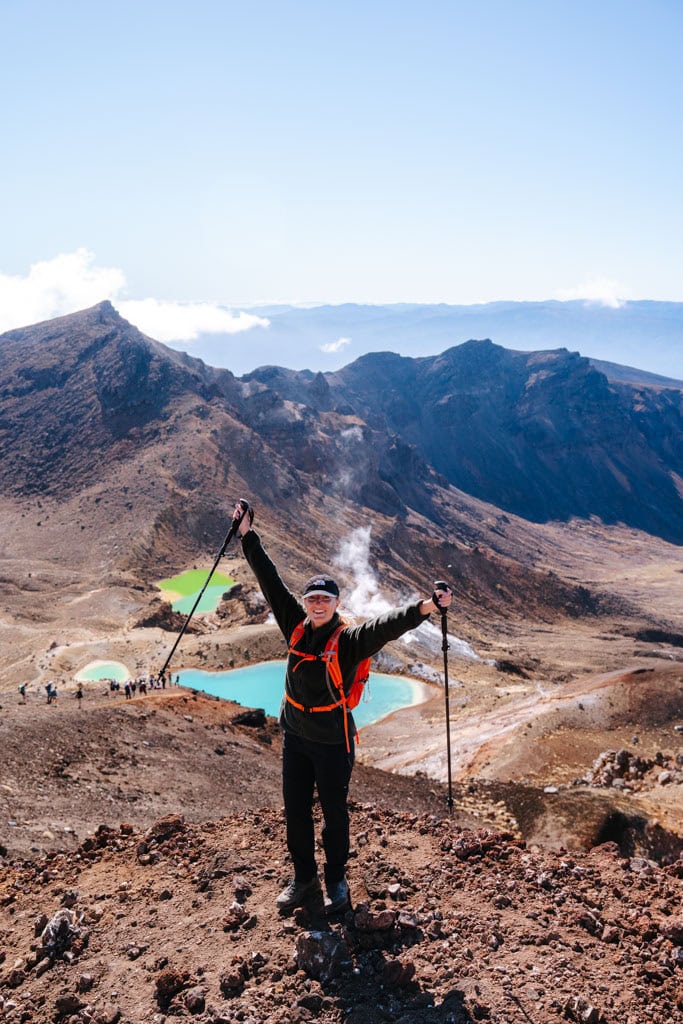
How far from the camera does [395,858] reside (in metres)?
6.64

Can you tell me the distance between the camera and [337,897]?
205 inches

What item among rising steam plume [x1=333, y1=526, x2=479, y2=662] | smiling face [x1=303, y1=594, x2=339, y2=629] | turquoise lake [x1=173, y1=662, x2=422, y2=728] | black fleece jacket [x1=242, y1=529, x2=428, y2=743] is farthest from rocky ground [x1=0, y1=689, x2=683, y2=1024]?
rising steam plume [x1=333, y1=526, x2=479, y2=662]

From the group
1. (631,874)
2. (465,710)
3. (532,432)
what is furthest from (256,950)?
(532,432)

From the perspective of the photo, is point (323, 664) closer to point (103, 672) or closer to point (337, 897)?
point (337, 897)

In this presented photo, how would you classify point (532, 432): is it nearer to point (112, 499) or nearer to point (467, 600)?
point (467, 600)

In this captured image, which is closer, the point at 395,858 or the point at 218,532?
the point at 395,858

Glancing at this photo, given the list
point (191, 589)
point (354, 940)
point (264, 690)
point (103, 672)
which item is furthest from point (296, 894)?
point (191, 589)

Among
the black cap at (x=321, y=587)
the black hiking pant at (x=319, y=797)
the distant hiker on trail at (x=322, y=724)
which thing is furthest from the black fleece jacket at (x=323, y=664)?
the black cap at (x=321, y=587)

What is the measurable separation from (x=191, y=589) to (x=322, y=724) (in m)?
48.9

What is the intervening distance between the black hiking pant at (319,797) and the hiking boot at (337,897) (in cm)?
4

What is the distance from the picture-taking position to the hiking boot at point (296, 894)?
5.27 meters

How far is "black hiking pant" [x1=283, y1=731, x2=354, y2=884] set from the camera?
512cm

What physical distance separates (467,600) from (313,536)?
59.6ft

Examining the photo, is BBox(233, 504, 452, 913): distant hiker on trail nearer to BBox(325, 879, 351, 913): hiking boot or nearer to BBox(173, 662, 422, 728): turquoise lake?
BBox(325, 879, 351, 913): hiking boot
